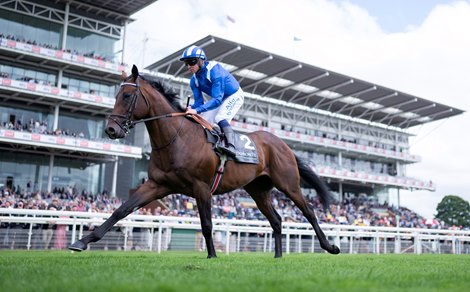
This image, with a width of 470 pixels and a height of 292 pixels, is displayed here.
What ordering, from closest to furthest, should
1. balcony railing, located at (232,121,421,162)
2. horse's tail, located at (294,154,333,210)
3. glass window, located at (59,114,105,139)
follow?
horse's tail, located at (294,154,333,210), glass window, located at (59,114,105,139), balcony railing, located at (232,121,421,162)

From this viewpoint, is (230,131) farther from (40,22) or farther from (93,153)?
(40,22)

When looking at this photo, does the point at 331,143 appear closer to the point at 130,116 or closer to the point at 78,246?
the point at 130,116

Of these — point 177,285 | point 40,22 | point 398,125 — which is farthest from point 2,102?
point 398,125

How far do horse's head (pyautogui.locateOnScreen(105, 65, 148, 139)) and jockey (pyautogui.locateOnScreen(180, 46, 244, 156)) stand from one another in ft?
2.21

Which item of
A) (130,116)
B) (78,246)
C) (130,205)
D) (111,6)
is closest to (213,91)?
(130,116)

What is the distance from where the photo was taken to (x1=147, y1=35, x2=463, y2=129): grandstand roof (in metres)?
34.7

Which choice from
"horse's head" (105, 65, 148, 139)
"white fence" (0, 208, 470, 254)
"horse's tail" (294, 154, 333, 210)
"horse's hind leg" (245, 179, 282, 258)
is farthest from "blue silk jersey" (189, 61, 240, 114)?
"white fence" (0, 208, 470, 254)

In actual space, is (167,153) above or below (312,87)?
below

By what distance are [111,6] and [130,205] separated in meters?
32.1

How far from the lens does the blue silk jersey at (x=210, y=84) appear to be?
6539 millimetres

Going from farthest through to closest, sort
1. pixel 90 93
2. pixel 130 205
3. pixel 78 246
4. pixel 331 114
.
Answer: pixel 331 114, pixel 90 93, pixel 130 205, pixel 78 246

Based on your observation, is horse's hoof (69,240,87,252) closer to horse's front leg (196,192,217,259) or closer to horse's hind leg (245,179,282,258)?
horse's front leg (196,192,217,259)

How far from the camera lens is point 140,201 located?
5.82 m

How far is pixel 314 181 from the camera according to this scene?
27.6ft
